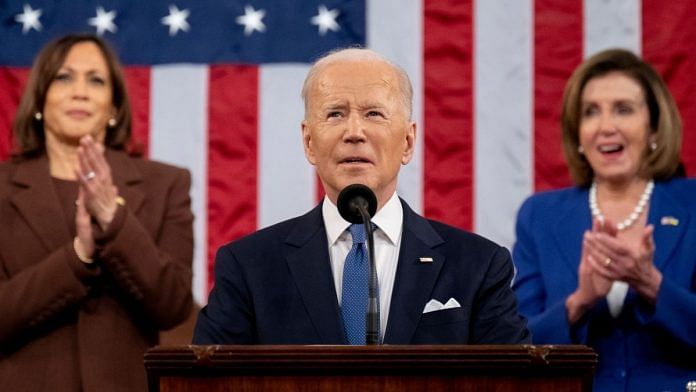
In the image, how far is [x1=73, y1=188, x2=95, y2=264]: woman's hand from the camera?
3.68 m

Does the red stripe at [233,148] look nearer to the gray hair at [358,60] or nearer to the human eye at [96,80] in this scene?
the human eye at [96,80]

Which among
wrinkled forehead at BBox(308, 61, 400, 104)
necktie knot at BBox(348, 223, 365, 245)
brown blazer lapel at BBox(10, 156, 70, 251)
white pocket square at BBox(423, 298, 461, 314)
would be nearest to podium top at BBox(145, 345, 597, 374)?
white pocket square at BBox(423, 298, 461, 314)

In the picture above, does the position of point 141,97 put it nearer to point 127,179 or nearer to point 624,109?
point 127,179

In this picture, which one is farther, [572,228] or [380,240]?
[572,228]

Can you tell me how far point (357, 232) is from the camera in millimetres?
2820

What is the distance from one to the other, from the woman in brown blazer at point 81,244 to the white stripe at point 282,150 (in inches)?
→ 32.1

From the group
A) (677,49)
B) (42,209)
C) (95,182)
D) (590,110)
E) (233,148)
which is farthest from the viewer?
(233,148)

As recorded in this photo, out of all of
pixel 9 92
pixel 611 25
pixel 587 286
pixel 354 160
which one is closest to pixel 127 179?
pixel 9 92

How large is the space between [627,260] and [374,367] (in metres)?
1.70

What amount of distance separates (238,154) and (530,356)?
9.22 feet

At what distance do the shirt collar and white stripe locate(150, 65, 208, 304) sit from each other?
196 centimetres

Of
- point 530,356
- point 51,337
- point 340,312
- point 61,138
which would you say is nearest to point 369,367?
point 530,356

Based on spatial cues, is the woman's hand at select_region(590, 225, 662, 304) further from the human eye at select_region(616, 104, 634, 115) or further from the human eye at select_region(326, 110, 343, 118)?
the human eye at select_region(326, 110, 343, 118)

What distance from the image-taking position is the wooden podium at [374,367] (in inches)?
84.0
